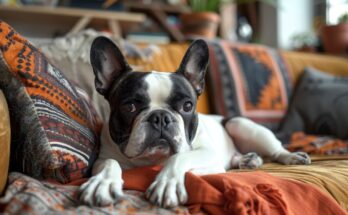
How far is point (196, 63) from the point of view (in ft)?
4.98

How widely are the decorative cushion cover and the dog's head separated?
1226mm

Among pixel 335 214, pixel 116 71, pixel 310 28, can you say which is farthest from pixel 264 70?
pixel 310 28

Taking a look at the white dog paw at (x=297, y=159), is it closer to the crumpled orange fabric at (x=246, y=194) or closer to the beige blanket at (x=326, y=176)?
the beige blanket at (x=326, y=176)

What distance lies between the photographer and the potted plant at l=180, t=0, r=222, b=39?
295cm

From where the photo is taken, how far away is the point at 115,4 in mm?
2971

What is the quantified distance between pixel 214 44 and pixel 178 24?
0.85 metres

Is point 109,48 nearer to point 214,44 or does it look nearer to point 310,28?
point 214,44

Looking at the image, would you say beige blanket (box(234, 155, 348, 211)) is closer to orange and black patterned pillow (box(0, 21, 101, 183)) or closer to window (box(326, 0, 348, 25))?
orange and black patterned pillow (box(0, 21, 101, 183))

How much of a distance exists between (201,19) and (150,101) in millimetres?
1741

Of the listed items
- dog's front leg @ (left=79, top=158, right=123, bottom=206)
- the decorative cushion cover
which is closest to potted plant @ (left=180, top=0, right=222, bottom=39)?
the decorative cushion cover

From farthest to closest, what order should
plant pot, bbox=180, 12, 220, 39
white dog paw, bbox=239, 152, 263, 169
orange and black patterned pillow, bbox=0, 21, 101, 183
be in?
plant pot, bbox=180, 12, 220, 39, white dog paw, bbox=239, 152, 263, 169, orange and black patterned pillow, bbox=0, 21, 101, 183

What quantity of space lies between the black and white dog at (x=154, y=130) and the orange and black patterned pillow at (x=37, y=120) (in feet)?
0.35

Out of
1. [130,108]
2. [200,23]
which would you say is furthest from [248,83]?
[130,108]

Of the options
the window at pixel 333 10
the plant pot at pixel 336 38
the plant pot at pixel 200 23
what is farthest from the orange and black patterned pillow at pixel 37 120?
the window at pixel 333 10
